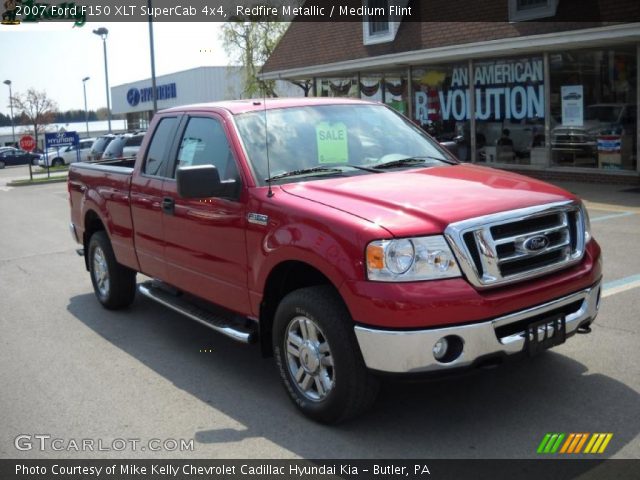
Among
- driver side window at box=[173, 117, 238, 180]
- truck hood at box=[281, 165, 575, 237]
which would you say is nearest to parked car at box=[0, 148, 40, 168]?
driver side window at box=[173, 117, 238, 180]

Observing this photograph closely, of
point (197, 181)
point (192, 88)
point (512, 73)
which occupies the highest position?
point (192, 88)

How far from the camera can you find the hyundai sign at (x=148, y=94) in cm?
4342

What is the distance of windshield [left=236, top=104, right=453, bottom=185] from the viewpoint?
4.96 metres

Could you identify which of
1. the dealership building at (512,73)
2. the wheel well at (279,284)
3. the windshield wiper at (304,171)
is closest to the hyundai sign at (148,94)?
the dealership building at (512,73)

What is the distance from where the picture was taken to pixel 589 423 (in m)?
4.11

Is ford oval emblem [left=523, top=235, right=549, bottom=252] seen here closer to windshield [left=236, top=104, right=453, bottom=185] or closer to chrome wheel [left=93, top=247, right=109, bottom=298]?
windshield [left=236, top=104, right=453, bottom=185]

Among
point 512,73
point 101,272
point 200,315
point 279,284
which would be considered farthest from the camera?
point 512,73

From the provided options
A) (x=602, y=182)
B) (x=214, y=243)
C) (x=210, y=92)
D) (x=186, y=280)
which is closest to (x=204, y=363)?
(x=186, y=280)

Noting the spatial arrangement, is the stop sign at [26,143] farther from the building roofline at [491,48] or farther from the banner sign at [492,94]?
the banner sign at [492,94]

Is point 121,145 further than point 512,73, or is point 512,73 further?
point 121,145

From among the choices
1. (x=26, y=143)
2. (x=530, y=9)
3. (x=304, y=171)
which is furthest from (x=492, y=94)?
(x=26, y=143)

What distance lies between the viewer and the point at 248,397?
4859mm

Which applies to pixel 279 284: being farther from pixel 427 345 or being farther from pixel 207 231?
pixel 427 345

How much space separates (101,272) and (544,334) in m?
4.86
